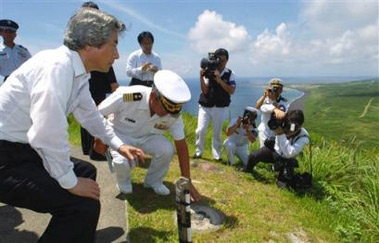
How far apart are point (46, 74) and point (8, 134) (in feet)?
2.02

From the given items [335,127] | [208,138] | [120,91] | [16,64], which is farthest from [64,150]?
[335,127]

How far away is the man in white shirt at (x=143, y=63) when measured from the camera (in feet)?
23.1

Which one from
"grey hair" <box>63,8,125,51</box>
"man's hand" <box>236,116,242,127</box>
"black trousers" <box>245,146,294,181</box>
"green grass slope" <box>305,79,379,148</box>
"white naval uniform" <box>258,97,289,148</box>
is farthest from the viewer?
"green grass slope" <box>305,79,379,148</box>

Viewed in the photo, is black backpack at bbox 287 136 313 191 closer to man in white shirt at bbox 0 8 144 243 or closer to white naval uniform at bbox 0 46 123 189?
man in white shirt at bbox 0 8 144 243

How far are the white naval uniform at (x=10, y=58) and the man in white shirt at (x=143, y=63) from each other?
2.07 m

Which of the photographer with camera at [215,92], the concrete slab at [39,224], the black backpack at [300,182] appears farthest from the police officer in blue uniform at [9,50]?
the black backpack at [300,182]

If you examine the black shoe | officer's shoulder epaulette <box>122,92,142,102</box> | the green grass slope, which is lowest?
the green grass slope

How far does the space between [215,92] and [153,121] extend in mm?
2784

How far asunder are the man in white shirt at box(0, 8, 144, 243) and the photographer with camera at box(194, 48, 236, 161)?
443cm

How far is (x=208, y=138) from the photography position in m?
9.51

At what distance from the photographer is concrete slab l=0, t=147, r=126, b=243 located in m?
3.68

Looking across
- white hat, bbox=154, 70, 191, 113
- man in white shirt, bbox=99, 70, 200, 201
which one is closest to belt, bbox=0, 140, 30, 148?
man in white shirt, bbox=99, 70, 200, 201

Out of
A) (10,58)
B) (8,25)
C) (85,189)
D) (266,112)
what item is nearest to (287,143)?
(266,112)

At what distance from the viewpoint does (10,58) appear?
22.5 feet
